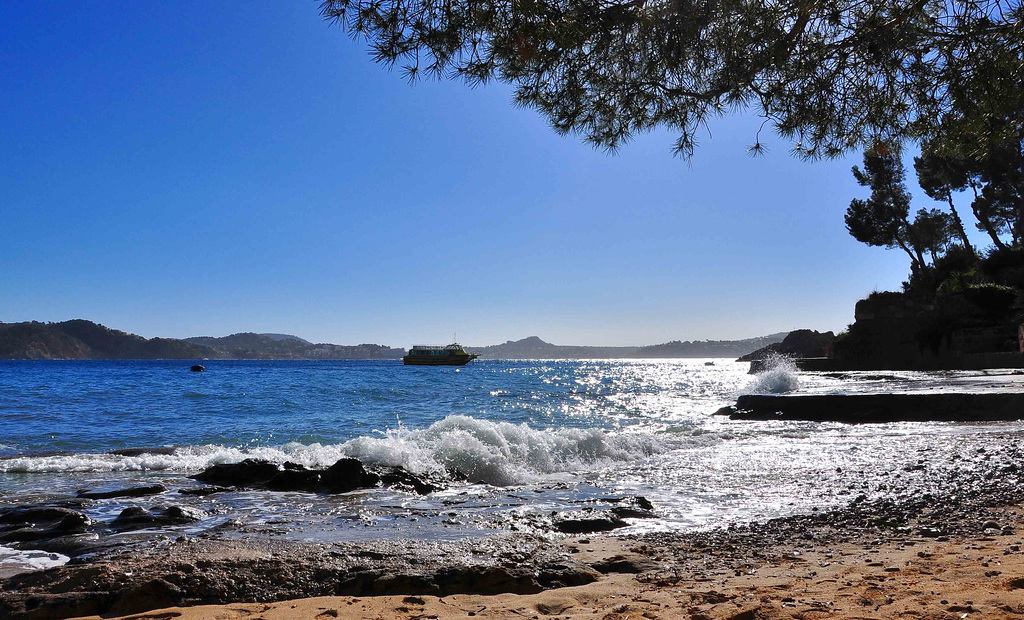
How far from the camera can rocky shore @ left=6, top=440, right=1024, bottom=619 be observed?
10.5 ft

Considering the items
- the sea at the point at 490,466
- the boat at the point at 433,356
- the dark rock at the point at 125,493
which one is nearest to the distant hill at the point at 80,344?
the boat at the point at 433,356

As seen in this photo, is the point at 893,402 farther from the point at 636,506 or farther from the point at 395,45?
the point at 395,45

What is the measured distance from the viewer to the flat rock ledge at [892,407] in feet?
37.7

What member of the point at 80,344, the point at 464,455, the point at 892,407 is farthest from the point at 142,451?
the point at 80,344

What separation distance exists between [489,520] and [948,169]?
31.6 metres

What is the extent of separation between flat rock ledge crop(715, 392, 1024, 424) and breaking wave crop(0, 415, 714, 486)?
4020 millimetres

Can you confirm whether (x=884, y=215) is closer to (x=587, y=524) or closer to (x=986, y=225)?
(x=986, y=225)

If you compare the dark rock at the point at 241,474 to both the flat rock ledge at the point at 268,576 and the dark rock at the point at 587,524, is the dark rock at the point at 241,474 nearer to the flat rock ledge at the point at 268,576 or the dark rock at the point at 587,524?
the flat rock ledge at the point at 268,576

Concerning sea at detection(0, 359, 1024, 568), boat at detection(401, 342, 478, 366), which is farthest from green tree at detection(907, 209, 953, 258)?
boat at detection(401, 342, 478, 366)

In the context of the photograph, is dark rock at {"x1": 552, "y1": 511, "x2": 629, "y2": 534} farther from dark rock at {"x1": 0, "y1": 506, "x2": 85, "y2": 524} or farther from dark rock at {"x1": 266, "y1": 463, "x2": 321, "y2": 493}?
dark rock at {"x1": 0, "y1": 506, "x2": 85, "y2": 524}

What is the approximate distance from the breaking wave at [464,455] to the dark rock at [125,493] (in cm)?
193

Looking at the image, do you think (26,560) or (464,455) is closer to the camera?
(26,560)

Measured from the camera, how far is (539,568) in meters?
3.80

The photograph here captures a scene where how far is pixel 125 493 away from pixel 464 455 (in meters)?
4.12
